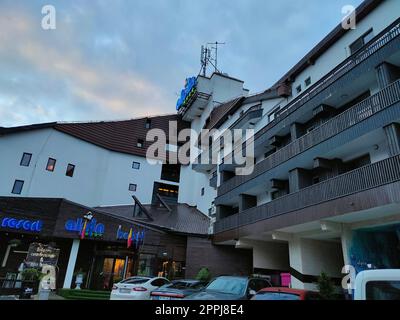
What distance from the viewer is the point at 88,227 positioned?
794 inches

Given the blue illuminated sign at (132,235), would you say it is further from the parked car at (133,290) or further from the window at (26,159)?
the window at (26,159)

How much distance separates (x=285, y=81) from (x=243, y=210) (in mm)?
10299

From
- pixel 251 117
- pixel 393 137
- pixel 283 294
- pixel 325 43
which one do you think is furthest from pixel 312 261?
pixel 325 43

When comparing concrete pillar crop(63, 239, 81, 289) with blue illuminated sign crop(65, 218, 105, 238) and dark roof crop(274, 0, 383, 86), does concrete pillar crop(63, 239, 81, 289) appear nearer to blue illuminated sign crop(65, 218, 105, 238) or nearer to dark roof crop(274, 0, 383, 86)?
blue illuminated sign crop(65, 218, 105, 238)

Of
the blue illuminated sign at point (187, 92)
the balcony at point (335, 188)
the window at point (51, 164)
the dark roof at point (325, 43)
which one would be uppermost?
the blue illuminated sign at point (187, 92)

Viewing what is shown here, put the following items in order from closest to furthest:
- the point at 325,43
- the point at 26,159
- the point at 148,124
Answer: the point at 325,43
the point at 26,159
the point at 148,124

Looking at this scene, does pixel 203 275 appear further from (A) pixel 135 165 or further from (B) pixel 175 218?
(A) pixel 135 165

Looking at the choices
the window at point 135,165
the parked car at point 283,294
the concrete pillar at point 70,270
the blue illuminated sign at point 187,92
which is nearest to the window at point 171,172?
the window at point 135,165

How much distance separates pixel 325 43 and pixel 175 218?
61.1 ft

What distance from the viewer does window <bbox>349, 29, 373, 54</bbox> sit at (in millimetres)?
16172

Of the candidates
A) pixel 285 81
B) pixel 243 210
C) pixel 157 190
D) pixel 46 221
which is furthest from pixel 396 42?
pixel 157 190

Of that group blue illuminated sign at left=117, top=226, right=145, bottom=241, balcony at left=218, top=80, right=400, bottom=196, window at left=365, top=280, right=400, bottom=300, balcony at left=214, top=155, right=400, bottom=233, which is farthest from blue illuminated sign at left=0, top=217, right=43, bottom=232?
window at left=365, top=280, right=400, bottom=300

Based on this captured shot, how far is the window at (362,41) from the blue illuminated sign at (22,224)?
21649mm

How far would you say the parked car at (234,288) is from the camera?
8781mm
